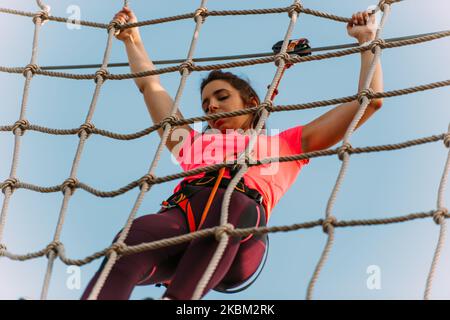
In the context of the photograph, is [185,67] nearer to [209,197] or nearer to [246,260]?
[209,197]

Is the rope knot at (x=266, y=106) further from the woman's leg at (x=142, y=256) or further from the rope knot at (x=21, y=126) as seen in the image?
the rope knot at (x=21, y=126)

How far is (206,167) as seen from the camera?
9.45 ft

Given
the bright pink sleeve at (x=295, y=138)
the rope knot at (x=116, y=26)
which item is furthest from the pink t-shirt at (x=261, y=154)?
the rope knot at (x=116, y=26)

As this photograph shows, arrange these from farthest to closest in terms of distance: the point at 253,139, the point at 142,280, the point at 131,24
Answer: the point at 131,24 < the point at 253,139 < the point at 142,280

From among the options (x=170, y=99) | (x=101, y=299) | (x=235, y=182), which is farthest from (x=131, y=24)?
(x=101, y=299)

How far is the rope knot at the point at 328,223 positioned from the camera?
259 centimetres

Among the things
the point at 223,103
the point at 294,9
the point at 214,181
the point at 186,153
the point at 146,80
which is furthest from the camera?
the point at 294,9

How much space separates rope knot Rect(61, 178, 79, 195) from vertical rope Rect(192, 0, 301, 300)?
0.44 meters

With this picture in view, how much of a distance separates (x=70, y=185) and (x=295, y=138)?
627 mm

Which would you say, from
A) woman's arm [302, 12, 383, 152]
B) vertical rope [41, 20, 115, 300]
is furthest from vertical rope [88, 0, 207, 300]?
woman's arm [302, 12, 383, 152]

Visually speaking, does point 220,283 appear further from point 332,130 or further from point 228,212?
point 332,130

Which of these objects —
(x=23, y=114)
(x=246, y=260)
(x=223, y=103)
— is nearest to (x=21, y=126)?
(x=23, y=114)
